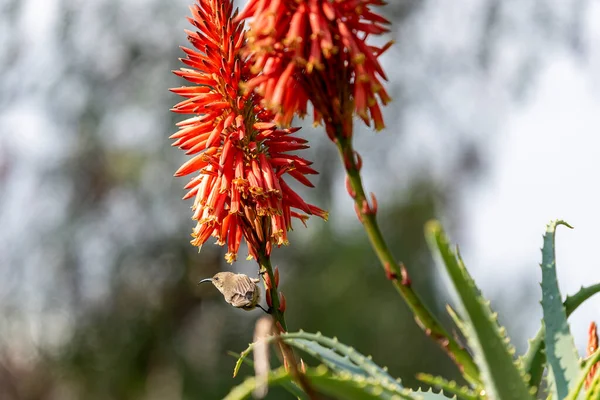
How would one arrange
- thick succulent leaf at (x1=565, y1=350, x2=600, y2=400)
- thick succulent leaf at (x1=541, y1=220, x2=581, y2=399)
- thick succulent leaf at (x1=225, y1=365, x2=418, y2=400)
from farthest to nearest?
thick succulent leaf at (x1=541, y1=220, x2=581, y2=399), thick succulent leaf at (x1=565, y1=350, x2=600, y2=400), thick succulent leaf at (x1=225, y1=365, x2=418, y2=400)

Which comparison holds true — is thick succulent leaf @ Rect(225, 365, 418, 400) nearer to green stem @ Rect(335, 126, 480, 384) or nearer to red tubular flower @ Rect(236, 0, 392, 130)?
green stem @ Rect(335, 126, 480, 384)

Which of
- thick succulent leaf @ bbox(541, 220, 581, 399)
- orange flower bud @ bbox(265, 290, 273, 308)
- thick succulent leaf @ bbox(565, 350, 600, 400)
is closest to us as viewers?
thick succulent leaf @ bbox(565, 350, 600, 400)

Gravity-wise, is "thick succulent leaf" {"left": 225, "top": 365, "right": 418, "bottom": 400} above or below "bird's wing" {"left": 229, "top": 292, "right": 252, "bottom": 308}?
below

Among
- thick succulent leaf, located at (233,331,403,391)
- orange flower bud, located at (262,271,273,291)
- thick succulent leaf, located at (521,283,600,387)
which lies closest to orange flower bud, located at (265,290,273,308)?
orange flower bud, located at (262,271,273,291)

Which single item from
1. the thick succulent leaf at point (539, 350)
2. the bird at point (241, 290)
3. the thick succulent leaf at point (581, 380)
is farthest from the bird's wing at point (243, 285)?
the thick succulent leaf at point (581, 380)

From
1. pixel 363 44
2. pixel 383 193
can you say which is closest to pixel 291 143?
pixel 363 44

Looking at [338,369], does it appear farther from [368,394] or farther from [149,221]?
[149,221]
